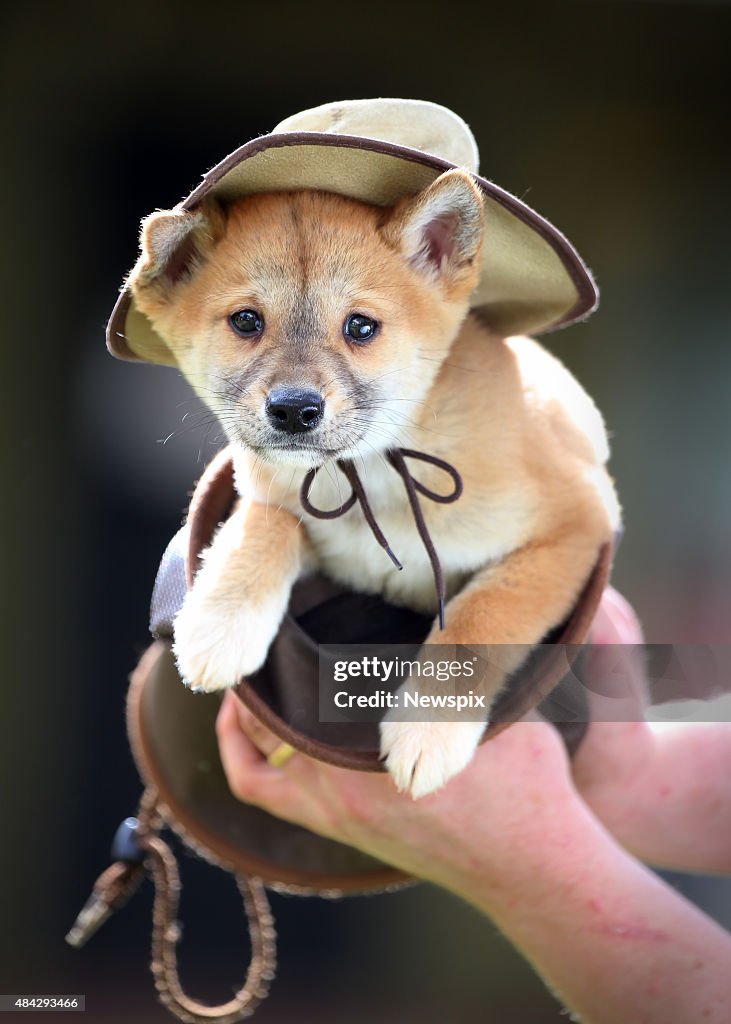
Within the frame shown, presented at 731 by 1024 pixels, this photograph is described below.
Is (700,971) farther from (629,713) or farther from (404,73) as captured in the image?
(404,73)

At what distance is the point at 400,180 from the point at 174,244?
202 millimetres

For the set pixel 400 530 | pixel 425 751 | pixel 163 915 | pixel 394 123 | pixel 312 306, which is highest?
pixel 394 123

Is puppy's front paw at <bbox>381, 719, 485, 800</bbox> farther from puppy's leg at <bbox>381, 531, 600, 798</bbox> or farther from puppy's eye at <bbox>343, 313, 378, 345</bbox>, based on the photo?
puppy's eye at <bbox>343, 313, 378, 345</bbox>

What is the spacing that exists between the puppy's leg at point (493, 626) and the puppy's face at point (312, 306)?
167 millimetres

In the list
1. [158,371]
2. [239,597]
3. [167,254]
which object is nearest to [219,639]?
[239,597]

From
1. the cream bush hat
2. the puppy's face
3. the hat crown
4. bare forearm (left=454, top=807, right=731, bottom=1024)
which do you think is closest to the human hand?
bare forearm (left=454, top=807, right=731, bottom=1024)

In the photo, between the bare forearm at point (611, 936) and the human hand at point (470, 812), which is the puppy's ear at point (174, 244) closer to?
the human hand at point (470, 812)

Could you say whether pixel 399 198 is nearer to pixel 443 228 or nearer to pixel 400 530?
pixel 443 228

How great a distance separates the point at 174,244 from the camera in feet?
2.64

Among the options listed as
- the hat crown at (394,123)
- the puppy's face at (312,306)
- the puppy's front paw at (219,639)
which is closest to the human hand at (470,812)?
the puppy's front paw at (219,639)

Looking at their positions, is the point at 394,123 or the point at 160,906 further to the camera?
the point at 160,906

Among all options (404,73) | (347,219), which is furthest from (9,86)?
(347,219)

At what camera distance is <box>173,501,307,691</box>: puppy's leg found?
78cm

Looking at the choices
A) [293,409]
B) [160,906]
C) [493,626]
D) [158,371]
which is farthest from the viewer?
[158,371]
